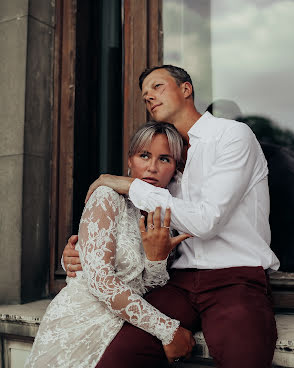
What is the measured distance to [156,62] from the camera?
344cm

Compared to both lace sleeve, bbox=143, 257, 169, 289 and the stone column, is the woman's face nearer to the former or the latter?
lace sleeve, bbox=143, 257, 169, 289

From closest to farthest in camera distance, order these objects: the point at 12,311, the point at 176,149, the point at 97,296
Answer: the point at 97,296 → the point at 176,149 → the point at 12,311

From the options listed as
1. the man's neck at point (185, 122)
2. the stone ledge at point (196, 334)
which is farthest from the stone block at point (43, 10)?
the stone ledge at point (196, 334)

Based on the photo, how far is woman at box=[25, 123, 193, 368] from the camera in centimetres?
202

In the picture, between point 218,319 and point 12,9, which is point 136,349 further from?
Answer: point 12,9

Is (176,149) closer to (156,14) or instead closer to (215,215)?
(215,215)

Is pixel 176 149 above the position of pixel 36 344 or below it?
above

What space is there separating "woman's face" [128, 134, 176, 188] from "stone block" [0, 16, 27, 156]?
1.32 m

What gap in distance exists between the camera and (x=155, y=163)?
2404 mm

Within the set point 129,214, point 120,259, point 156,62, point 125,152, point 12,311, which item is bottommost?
point 12,311

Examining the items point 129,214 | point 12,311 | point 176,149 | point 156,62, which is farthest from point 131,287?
point 156,62

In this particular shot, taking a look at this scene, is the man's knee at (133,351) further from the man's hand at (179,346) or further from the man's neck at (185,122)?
the man's neck at (185,122)

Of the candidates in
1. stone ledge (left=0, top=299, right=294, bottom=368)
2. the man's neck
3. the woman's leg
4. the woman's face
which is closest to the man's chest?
the woman's face

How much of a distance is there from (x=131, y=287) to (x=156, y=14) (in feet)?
7.19
